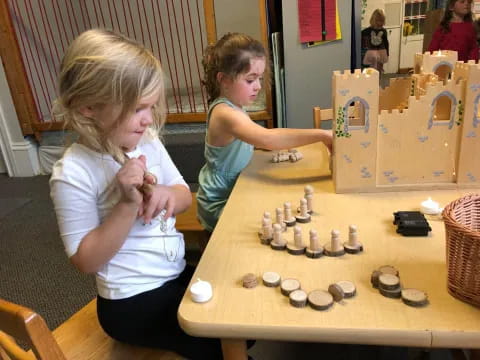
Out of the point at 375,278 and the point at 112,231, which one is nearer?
the point at 375,278

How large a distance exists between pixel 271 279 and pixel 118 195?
0.37 m

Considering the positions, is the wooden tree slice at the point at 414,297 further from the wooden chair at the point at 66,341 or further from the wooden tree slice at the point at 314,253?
the wooden chair at the point at 66,341

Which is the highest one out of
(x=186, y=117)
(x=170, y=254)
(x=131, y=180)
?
(x=131, y=180)

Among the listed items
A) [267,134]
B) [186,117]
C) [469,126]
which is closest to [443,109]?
[469,126]

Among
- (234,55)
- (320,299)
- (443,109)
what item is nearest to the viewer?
(320,299)

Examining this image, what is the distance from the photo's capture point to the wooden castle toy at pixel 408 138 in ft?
3.22

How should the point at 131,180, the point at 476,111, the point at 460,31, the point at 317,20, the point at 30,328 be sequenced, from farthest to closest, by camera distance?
the point at 460,31 < the point at 317,20 < the point at 476,111 < the point at 131,180 < the point at 30,328

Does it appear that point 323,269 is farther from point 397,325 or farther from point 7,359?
point 7,359

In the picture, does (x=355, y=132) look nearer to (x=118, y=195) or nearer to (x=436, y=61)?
(x=436, y=61)

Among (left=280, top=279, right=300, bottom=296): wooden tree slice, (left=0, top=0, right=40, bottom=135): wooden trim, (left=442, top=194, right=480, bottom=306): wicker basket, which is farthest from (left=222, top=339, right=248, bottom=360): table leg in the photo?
(left=0, top=0, right=40, bottom=135): wooden trim

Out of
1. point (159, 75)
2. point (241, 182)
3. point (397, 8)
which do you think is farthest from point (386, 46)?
point (159, 75)

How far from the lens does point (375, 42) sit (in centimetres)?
351

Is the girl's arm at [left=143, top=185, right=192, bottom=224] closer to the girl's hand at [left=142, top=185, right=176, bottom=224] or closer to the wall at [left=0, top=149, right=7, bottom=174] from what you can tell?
the girl's hand at [left=142, top=185, right=176, bottom=224]

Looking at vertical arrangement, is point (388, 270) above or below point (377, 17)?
below
